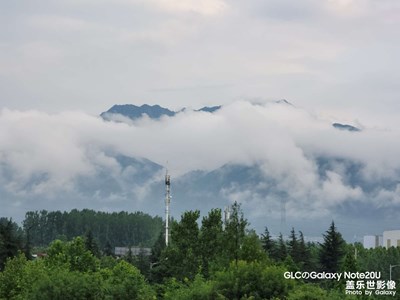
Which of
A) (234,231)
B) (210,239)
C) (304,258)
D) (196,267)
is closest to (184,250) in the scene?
(196,267)

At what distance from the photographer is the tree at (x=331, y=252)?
2611 inches

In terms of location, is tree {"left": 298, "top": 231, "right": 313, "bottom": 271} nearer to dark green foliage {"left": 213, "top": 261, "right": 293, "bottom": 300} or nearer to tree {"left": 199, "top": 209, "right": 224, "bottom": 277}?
tree {"left": 199, "top": 209, "right": 224, "bottom": 277}

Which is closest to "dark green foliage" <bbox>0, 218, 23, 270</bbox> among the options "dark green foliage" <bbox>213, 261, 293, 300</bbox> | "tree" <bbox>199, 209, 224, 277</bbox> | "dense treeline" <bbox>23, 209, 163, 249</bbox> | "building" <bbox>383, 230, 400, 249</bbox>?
"tree" <bbox>199, 209, 224, 277</bbox>

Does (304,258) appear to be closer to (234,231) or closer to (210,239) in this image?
(210,239)

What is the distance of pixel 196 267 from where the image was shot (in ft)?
174

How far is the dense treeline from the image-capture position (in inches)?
7303

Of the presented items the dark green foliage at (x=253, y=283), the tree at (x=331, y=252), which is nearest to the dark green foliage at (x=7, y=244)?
the tree at (x=331, y=252)

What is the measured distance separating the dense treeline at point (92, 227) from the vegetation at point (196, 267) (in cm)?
9922

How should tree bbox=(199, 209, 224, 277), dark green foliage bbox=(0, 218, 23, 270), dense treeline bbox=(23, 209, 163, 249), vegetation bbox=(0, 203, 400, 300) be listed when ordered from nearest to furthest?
vegetation bbox=(0, 203, 400, 300) < tree bbox=(199, 209, 224, 277) < dark green foliage bbox=(0, 218, 23, 270) < dense treeline bbox=(23, 209, 163, 249)

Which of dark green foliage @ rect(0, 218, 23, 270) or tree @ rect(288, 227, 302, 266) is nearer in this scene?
dark green foliage @ rect(0, 218, 23, 270)

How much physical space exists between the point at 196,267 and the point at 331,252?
57.3ft

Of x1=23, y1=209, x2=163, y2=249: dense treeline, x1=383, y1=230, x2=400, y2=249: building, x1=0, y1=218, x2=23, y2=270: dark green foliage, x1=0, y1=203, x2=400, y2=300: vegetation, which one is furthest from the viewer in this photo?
x1=23, y1=209, x2=163, y2=249: dense treeline

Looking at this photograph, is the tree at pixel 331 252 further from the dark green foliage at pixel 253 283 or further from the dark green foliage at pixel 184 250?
the dark green foliage at pixel 253 283

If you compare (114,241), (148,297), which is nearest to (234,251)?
(148,297)
